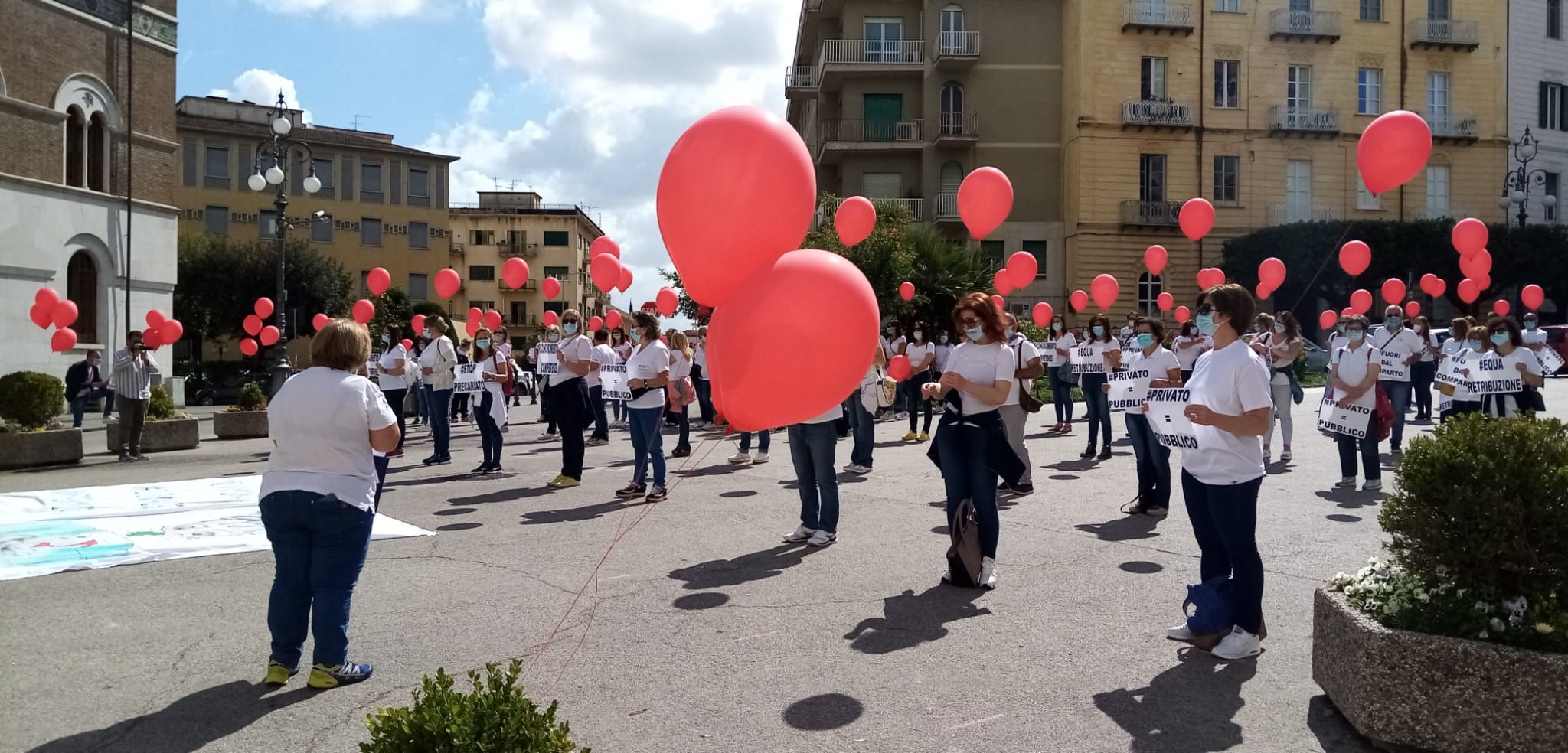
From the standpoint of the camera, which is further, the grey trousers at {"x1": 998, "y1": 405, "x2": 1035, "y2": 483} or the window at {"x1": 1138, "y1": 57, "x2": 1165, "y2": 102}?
the window at {"x1": 1138, "y1": 57, "x2": 1165, "y2": 102}

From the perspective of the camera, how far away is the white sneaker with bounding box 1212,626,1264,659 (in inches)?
193

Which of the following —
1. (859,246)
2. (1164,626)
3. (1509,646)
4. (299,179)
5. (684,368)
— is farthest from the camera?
(299,179)

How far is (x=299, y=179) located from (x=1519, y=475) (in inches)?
2673

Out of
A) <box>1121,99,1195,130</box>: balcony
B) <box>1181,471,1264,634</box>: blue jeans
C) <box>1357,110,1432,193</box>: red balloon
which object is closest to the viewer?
<box>1181,471,1264,634</box>: blue jeans

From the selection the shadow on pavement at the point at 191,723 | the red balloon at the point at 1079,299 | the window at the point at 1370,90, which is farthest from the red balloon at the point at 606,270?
the window at the point at 1370,90

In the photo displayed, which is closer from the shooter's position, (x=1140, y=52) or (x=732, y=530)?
(x=732, y=530)

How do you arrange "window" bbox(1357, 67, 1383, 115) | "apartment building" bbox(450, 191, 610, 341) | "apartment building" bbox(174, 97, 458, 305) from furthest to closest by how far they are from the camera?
1. "apartment building" bbox(450, 191, 610, 341)
2. "apartment building" bbox(174, 97, 458, 305)
3. "window" bbox(1357, 67, 1383, 115)

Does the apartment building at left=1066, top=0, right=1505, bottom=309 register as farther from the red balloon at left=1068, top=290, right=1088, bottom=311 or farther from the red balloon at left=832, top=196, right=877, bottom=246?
the red balloon at left=832, top=196, right=877, bottom=246

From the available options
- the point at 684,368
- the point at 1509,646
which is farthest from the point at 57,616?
the point at 684,368

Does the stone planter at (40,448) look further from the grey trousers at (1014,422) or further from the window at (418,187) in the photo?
the window at (418,187)

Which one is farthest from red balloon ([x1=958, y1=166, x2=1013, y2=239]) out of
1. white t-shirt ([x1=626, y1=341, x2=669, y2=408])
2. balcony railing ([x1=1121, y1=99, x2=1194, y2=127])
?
balcony railing ([x1=1121, y1=99, x2=1194, y2=127])

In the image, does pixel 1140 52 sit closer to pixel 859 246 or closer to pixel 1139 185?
pixel 1139 185

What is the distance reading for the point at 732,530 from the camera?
8445 mm

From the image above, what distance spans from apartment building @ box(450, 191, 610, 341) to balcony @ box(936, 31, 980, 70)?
4244 cm
